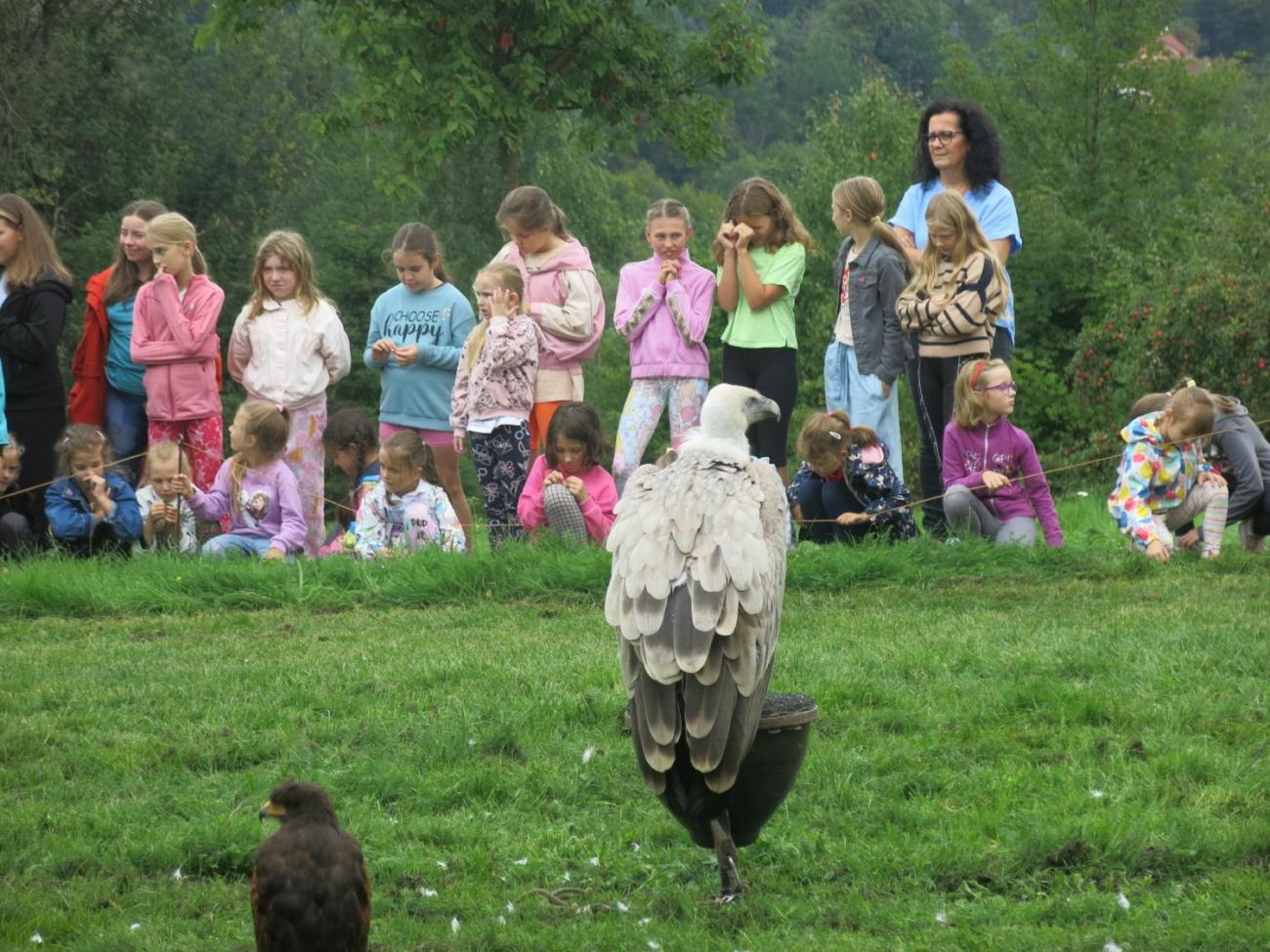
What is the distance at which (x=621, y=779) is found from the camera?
6.14m

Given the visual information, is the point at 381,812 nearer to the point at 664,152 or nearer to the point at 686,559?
the point at 686,559

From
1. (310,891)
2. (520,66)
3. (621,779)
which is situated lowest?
(621,779)

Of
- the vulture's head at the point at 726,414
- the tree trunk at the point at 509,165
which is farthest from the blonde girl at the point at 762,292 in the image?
the tree trunk at the point at 509,165

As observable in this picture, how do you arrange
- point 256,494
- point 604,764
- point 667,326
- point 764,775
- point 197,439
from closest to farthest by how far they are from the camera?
Answer: 1. point 764,775
2. point 604,764
3. point 256,494
4. point 667,326
5. point 197,439

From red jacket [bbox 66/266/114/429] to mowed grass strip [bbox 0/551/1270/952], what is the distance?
2.62m

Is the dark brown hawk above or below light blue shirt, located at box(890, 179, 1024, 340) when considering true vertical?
below

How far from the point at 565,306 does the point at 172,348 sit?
99.8 inches

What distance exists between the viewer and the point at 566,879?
5.27m

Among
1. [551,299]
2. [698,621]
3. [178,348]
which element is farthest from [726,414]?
[178,348]

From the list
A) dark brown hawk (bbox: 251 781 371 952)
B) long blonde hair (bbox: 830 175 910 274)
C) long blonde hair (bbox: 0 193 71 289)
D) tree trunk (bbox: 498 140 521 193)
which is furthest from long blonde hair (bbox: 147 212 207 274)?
tree trunk (bbox: 498 140 521 193)

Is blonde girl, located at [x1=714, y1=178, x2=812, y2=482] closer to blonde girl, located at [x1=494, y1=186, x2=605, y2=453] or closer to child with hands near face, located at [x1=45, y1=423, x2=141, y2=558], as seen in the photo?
blonde girl, located at [x1=494, y1=186, x2=605, y2=453]

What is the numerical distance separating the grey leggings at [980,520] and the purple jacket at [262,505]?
13.1 ft

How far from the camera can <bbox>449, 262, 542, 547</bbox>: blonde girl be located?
1031cm

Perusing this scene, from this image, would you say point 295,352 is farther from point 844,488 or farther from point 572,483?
point 844,488
